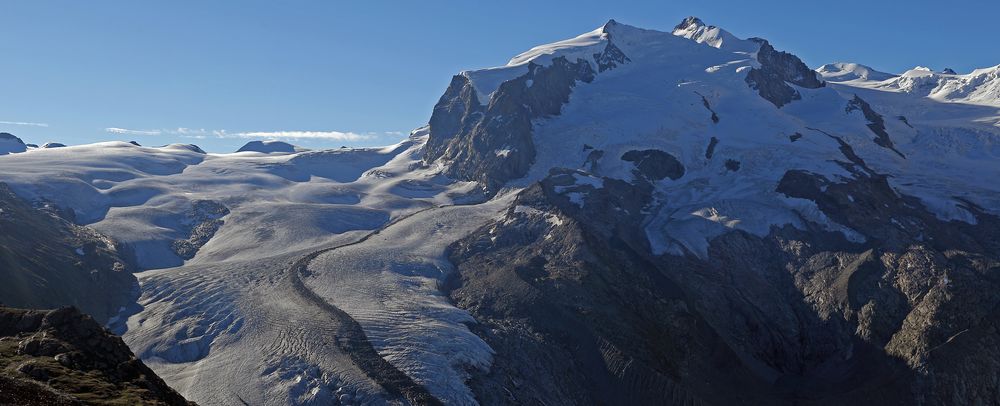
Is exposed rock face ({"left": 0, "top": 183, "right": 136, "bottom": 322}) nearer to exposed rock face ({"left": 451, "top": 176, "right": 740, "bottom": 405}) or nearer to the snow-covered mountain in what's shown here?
the snow-covered mountain

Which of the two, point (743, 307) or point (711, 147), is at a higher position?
point (711, 147)

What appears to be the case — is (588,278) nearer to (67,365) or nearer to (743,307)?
(743,307)

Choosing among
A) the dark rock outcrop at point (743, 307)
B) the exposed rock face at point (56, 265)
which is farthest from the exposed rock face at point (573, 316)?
the exposed rock face at point (56, 265)

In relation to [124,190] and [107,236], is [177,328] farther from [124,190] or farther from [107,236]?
[124,190]

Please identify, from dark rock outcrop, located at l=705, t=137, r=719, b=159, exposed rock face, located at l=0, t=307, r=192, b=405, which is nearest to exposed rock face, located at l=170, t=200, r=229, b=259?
exposed rock face, located at l=0, t=307, r=192, b=405

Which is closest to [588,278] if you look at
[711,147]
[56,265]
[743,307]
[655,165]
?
[743,307]

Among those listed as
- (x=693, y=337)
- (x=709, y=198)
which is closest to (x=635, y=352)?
(x=693, y=337)
